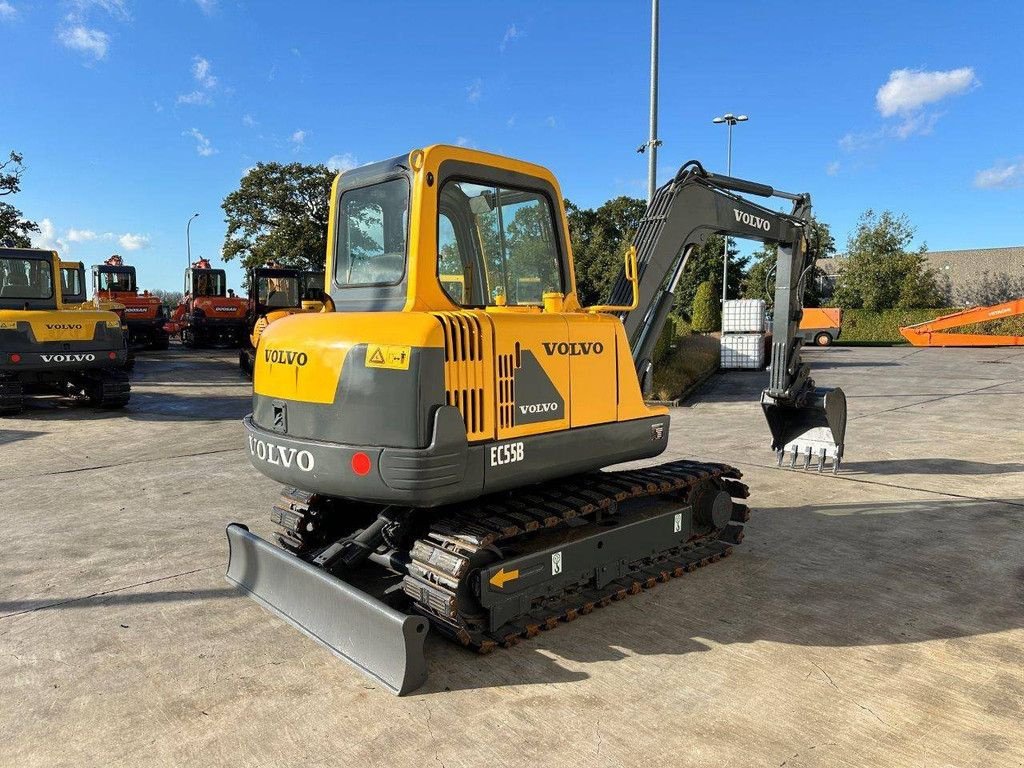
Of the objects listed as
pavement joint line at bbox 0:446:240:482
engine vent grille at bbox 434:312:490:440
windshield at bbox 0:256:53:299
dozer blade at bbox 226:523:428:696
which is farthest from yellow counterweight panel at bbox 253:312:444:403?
windshield at bbox 0:256:53:299

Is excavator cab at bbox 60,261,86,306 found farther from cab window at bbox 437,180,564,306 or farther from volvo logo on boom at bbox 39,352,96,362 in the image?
cab window at bbox 437,180,564,306

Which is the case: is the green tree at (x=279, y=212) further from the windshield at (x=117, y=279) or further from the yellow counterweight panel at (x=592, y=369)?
the yellow counterweight panel at (x=592, y=369)

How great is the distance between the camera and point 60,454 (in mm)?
10055

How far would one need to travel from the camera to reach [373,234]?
457 cm

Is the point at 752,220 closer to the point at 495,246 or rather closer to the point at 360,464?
the point at 495,246

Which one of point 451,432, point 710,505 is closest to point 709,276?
point 710,505

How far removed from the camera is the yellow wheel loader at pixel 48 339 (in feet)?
41.5

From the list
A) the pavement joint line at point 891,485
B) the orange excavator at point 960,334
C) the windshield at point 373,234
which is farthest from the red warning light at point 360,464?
the orange excavator at point 960,334

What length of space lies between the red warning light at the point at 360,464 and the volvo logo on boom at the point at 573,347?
1280 millimetres

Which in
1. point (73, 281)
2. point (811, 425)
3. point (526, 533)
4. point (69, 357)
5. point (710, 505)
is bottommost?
point (710, 505)

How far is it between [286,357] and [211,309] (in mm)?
25856

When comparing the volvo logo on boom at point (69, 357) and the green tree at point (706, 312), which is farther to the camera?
the green tree at point (706, 312)

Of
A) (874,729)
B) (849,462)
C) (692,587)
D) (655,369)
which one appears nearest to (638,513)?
(692,587)

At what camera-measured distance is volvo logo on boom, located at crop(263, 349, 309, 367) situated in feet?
14.1
